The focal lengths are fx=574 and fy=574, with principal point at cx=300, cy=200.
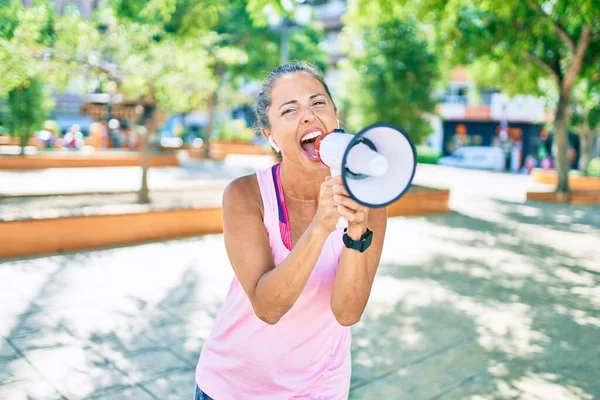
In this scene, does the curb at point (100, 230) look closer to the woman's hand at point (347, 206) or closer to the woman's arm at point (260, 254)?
the woman's arm at point (260, 254)

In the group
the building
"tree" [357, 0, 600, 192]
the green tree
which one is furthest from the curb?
the building

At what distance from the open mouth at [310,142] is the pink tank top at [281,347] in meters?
0.17

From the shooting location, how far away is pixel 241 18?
2281cm

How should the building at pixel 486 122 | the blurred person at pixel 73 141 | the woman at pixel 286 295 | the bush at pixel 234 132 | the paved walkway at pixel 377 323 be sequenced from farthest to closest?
the building at pixel 486 122 → the bush at pixel 234 132 → the blurred person at pixel 73 141 → the paved walkway at pixel 377 323 → the woman at pixel 286 295

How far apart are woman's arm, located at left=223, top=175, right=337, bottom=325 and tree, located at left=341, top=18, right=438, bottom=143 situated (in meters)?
13.1

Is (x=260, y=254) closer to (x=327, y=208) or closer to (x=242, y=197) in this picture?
(x=242, y=197)

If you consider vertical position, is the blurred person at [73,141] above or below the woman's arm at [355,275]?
below

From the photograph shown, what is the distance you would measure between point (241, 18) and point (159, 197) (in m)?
13.2

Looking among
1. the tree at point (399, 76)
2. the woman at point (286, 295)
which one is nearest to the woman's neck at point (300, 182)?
the woman at point (286, 295)

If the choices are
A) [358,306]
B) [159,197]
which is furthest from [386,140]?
[159,197]

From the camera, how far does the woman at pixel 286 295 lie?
5.51 ft

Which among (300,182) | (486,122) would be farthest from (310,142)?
(486,122)

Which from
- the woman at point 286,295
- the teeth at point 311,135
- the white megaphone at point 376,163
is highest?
the teeth at point 311,135

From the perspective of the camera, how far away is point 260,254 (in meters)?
1.70
